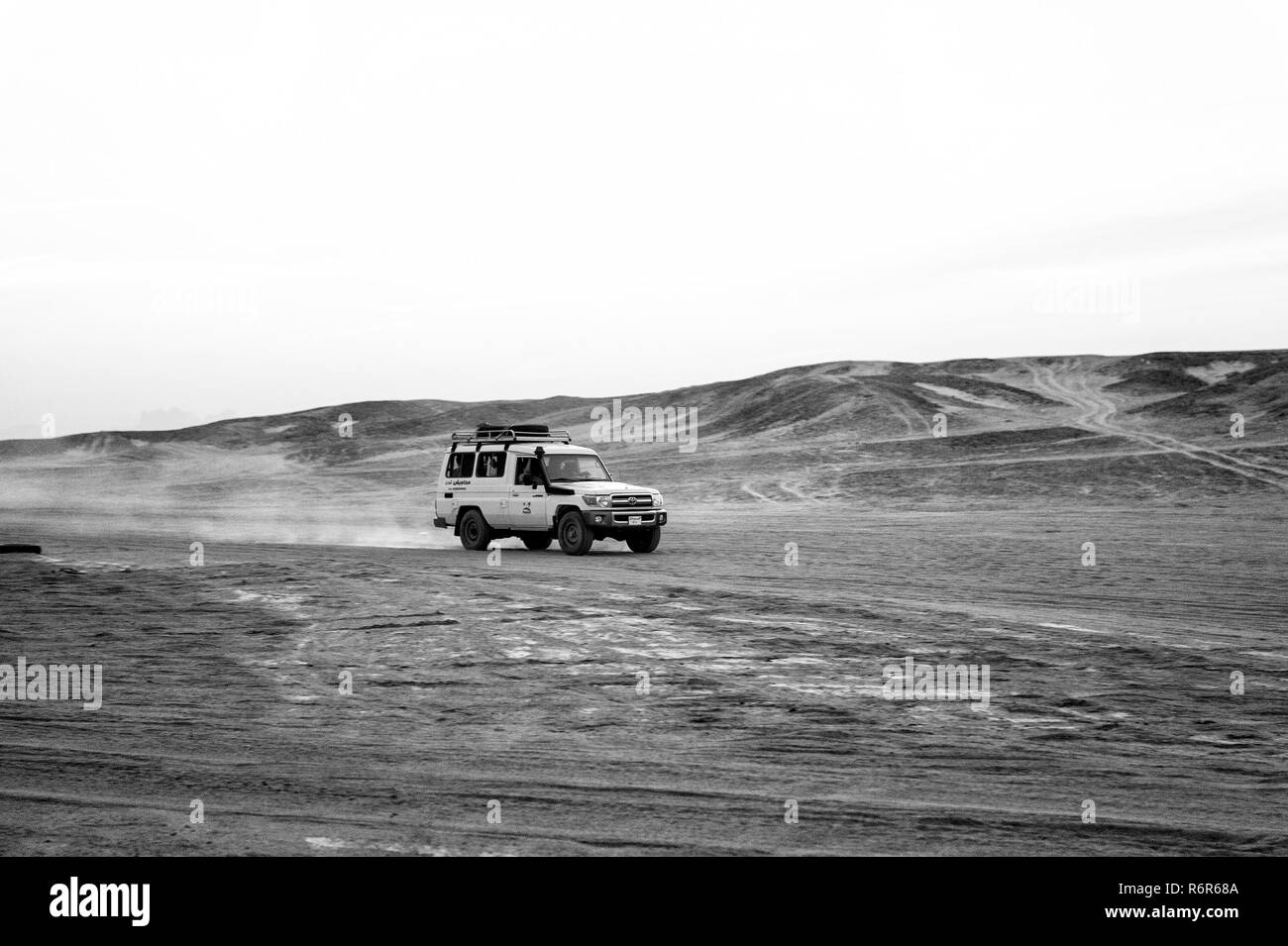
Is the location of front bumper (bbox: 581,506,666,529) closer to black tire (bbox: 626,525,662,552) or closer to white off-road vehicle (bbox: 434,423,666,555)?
white off-road vehicle (bbox: 434,423,666,555)

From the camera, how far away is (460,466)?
26.3 meters

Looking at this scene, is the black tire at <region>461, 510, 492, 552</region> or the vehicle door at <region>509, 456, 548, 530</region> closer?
the vehicle door at <region>509, 456, 548, 530</region>

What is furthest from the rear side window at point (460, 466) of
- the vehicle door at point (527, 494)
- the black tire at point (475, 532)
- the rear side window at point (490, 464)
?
the vehicle door at point (527, 494)

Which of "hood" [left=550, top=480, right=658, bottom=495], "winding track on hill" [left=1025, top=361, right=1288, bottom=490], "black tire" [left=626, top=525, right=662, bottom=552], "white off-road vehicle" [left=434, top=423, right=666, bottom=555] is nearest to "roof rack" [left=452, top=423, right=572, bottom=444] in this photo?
"white off-road vehicle" [left=434, top=423, right=666, bottom=555]

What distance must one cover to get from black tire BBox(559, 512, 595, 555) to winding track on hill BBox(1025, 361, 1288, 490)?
3197 cm

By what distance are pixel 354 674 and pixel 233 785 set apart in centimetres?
392

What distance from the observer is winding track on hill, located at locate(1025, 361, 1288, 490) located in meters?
49.2

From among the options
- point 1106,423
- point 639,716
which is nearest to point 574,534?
point 639,716

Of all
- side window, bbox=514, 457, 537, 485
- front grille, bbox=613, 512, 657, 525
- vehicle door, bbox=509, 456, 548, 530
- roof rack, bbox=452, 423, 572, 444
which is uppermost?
roof rack, bbox=452, 423, 572, 444

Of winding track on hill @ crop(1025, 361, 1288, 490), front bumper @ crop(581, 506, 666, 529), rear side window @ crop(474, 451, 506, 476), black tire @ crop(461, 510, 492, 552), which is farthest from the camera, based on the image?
winding track on hill @ crop(1025, 361, 1288, 490)

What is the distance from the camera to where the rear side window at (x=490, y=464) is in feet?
83.0

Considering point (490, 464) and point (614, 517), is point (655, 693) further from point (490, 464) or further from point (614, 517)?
point (490, 464)

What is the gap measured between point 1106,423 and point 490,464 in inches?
2001
